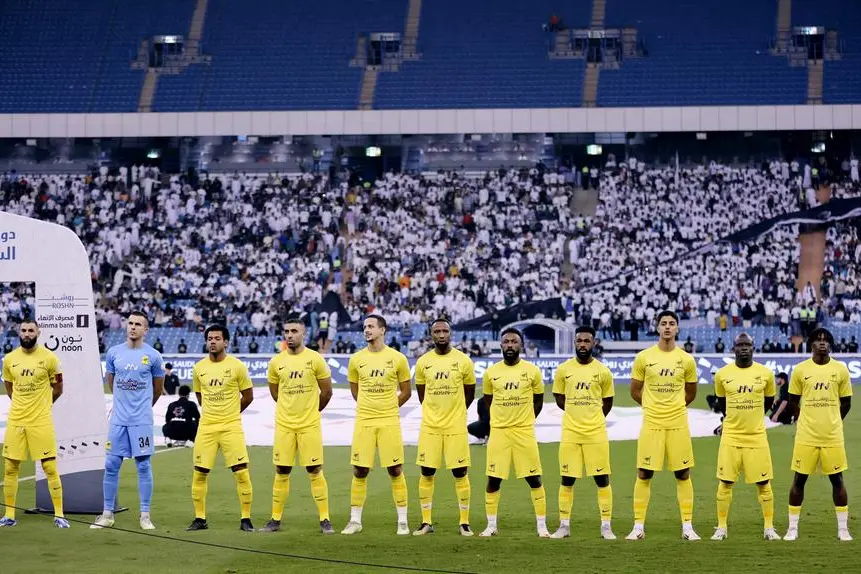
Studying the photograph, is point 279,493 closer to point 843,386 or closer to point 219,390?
point 219,390

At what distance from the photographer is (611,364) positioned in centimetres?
3684

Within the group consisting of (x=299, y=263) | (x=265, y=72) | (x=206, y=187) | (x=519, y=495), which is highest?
(x=265, y=72)

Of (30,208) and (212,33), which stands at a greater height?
(212,33)

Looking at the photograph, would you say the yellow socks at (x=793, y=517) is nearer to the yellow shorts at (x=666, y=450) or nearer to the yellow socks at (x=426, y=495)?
the yellow shorts at (x=666, y=450)

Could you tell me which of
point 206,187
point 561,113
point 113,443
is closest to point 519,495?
point 113,443

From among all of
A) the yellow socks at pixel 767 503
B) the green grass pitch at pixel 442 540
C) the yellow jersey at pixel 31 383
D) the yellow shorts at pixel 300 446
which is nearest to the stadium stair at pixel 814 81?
the green grass pitch at pixel 442 540

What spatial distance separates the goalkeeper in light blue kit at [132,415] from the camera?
1466 centimetres

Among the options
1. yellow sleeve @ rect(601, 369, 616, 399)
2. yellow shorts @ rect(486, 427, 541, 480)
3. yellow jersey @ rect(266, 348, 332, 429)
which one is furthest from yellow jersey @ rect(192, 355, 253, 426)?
yellow sleeve @ rect(601, 369, 616, 399)

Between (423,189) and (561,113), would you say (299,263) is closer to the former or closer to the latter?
(423,189)

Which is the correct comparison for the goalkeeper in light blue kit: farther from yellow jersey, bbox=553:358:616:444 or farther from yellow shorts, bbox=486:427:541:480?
yellow jersey, bbox=553:358:616:444

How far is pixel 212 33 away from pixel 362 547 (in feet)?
151

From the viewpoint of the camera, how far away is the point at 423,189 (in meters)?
53.3

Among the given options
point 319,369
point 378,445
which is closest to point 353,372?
point 319,369

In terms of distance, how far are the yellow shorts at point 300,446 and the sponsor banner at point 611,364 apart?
20850 millimetres
